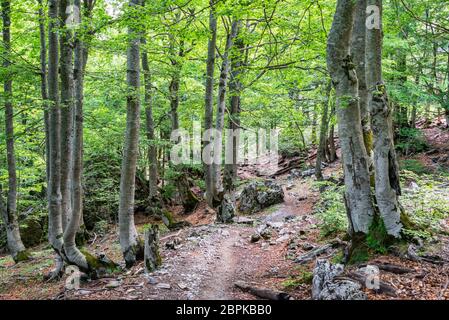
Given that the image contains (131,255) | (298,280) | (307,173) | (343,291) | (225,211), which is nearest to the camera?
(343,291)

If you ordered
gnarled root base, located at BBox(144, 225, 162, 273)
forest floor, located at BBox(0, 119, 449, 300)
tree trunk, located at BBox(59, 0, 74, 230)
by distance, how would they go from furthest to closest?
tree trunk, located at BBox(59, 0, 74, 230) < gnarled root base, located at BBox(144, 225, 162, 273) < forest floor, located at BBox(0, 119, 449, 300)

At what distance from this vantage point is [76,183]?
8.20 metres

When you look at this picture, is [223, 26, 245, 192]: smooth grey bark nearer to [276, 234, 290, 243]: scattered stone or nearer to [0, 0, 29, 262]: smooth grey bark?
[276, 234, 290, 243]: scattered stone

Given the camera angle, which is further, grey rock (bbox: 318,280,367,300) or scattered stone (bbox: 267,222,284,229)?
scattered stone (bbox: 267,222,284,229)

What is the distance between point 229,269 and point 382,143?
381 centimetres

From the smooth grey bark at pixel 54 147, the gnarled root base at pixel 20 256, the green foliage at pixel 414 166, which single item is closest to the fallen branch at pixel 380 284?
the smooth grey bark at pixel 54 147

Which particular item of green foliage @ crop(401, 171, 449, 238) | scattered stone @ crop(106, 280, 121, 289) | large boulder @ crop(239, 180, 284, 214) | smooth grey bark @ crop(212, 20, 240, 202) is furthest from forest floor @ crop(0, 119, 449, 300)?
smooth grey bark @ crop(212, 20, 240, 202)

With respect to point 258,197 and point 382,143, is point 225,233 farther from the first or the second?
point 382,143

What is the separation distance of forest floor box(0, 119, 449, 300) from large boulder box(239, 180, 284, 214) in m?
0.46

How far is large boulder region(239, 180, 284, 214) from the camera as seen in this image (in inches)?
514

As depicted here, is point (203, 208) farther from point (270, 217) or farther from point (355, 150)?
point (355, 150)

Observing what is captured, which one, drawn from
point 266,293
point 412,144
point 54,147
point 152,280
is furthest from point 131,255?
point 412,144

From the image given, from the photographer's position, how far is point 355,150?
558cm

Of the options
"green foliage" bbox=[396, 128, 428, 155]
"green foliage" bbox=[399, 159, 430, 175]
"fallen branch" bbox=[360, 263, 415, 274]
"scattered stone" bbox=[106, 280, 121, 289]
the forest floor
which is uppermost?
"green foliage" bbox=[396, 128, 428, 155]
